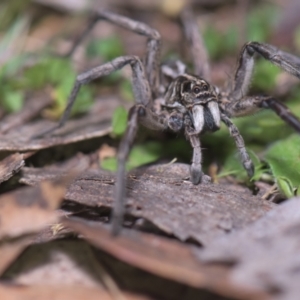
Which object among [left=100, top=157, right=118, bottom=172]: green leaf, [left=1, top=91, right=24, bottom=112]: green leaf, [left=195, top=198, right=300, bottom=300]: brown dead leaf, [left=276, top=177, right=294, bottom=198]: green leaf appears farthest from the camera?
[left=1, top=91, right=24, bottom=112]: green leaf

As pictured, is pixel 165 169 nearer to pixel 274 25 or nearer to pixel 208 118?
pixel 208 118

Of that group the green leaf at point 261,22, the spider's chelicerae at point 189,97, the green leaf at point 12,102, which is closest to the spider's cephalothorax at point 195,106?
the spider's chelicerae at point 189,97

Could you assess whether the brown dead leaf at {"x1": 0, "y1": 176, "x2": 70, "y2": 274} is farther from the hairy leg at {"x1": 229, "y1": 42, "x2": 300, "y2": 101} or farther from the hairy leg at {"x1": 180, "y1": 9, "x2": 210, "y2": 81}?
the hairy leg at {"x1": 180, "y1": 9, "x2": 210, "y2": 81}

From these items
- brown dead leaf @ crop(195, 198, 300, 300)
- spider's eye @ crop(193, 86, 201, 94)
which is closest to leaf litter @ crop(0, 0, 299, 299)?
brown dead leaf @ crop(195, 198, 300, 300)

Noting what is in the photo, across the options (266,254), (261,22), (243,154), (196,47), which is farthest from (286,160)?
(261,22)

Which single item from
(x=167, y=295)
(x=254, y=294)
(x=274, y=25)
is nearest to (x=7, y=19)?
(x=274, y=25)

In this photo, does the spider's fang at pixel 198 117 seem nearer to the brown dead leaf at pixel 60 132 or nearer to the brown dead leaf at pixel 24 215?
the brown dead leaf at pixel 60 132
